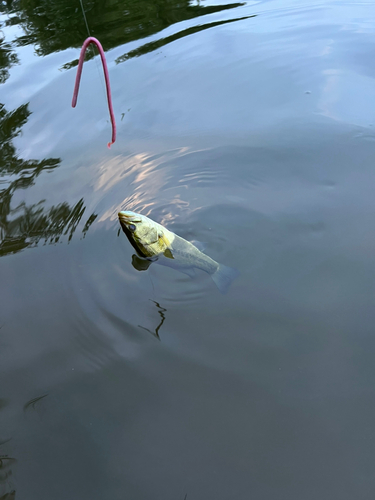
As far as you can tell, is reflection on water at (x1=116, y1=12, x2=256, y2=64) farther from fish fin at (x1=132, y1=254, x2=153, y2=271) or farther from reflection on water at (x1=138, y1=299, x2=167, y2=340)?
reflection on water at (x1=138, y1=299, x2=167, y2=340)

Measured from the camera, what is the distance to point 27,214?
13.1 ft

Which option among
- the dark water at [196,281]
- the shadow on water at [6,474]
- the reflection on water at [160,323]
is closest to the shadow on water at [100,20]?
the dark water at [196,281]

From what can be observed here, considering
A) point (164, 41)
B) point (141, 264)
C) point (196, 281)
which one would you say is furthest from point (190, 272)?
point (164, 41)

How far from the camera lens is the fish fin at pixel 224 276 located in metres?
3.14

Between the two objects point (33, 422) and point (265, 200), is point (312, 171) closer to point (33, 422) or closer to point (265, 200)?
point (265, 200)

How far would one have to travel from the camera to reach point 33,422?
2.56 m

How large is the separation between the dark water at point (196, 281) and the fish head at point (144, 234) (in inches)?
11.2

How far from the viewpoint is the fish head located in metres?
2.97

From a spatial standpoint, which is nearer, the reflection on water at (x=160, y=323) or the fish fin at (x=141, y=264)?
the reflection on water at (x=160, y=323)

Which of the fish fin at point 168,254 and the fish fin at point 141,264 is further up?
the fish fin at point 168,254

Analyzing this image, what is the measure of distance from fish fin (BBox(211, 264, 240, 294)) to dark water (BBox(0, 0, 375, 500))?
0.24ft

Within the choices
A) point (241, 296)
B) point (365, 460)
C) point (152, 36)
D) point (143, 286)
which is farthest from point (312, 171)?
point (152, 36)

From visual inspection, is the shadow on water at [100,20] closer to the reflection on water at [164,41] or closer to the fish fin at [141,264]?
the reflection on water at [164,41]

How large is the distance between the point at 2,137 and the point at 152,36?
3212 mm
